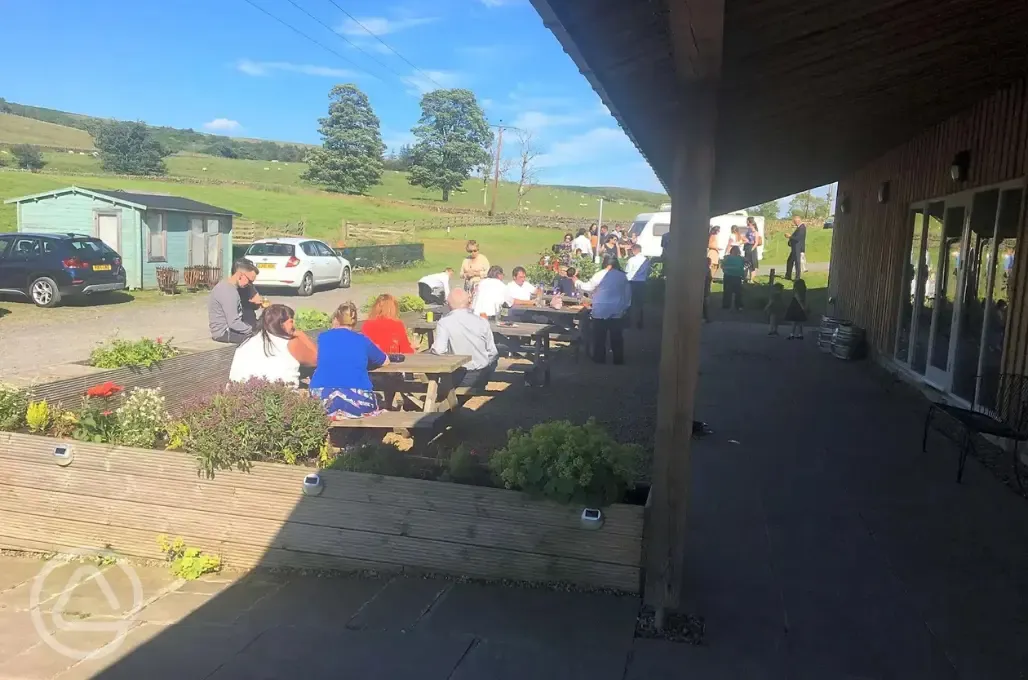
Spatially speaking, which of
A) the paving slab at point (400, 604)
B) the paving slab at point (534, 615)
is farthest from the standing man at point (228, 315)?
the paving slab at point (534, 615)

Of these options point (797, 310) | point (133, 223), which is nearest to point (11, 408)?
point (797, 310)

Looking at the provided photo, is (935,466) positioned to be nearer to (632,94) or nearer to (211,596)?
(632,94)

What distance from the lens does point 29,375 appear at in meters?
5.94

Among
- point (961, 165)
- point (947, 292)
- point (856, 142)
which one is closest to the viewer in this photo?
point (961, 165)

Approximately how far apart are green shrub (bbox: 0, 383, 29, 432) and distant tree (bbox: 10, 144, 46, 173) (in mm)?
63986

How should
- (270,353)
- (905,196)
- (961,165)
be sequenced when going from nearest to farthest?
(270,353) → (961,165) → (905,196)

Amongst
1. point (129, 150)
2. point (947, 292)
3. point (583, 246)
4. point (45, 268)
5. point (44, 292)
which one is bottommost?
point (44, 292)

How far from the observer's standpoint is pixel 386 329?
6961 mm

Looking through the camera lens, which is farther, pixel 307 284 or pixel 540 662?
pixel 307 284

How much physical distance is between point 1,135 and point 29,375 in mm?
96440

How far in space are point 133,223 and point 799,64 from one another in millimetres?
19407

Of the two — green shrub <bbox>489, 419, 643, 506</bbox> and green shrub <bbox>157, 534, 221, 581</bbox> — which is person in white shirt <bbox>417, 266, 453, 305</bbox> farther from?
green shrub <bbox>489, 419, 643, 506</bbox>

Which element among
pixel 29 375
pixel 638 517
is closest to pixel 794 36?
pixel 638 517

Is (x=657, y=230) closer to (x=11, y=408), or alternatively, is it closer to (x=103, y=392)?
(x=103, y=392)
